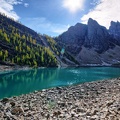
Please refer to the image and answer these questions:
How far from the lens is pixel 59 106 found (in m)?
30.8

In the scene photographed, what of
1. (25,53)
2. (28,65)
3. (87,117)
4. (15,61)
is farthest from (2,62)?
(87,117)

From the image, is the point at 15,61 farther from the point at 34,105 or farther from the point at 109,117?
the point at 109,117

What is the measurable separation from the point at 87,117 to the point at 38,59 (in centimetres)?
17224

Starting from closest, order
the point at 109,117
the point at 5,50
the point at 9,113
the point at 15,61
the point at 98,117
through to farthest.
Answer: the point at 109,117 < the point at 98,117 < the point at 9,113 < the point at 15,61 < the point at 5,50

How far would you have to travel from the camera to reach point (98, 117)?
1933 centimetres

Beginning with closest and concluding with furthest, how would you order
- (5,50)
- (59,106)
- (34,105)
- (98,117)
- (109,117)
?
(109,117) < (98,117) < (59,106) < (34,105) < (5,50)

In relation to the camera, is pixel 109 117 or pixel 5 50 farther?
pixel 5 50

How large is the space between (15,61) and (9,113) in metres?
141

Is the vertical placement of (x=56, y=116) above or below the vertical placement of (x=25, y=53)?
below

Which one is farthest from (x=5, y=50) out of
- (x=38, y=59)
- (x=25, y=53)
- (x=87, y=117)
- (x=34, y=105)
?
(x=87, y=117)

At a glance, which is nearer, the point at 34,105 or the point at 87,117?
the point at 87,117

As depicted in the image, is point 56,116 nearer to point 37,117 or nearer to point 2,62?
point 37,117

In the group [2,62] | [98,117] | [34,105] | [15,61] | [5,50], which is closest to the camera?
[98,117]

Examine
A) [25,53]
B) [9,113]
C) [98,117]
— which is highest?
[25,53]
